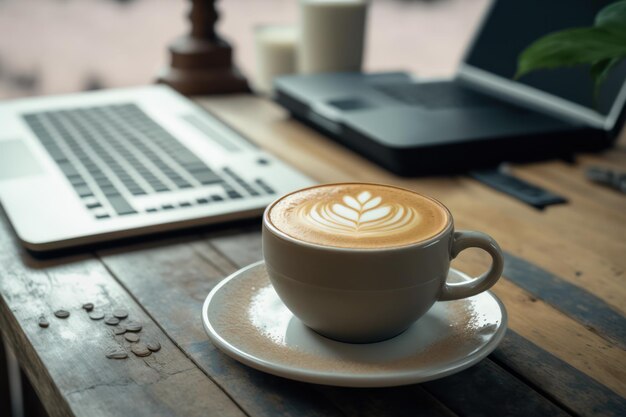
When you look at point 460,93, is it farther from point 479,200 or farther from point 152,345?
point 152,345

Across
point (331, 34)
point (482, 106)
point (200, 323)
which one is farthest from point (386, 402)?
point (331, 34)

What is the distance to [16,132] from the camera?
101 cm

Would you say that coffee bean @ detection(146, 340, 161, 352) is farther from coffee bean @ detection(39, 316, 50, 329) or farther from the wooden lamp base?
the wooden lamp base

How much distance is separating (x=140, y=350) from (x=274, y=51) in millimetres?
881

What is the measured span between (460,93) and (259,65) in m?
0.38

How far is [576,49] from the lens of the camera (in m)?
0.79

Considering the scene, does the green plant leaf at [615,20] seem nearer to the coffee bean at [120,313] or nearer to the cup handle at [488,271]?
the cup handle at [488,271]

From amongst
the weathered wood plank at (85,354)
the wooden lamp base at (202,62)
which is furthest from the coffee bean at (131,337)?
the wooden lamp base at (202,62)

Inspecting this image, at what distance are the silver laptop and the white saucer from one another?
0.63 feet

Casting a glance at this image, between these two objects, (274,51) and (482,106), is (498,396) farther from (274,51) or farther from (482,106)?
(274,51)

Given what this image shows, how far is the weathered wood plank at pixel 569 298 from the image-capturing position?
639 mm

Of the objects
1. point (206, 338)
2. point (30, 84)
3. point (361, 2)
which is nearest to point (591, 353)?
point (206, 338)

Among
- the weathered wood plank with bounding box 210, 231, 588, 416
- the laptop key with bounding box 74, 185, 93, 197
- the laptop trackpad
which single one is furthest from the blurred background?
the weathered wood plank with bounding box 210, 231, 588, 416

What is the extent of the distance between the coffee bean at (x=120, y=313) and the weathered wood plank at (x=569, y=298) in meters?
0.32
